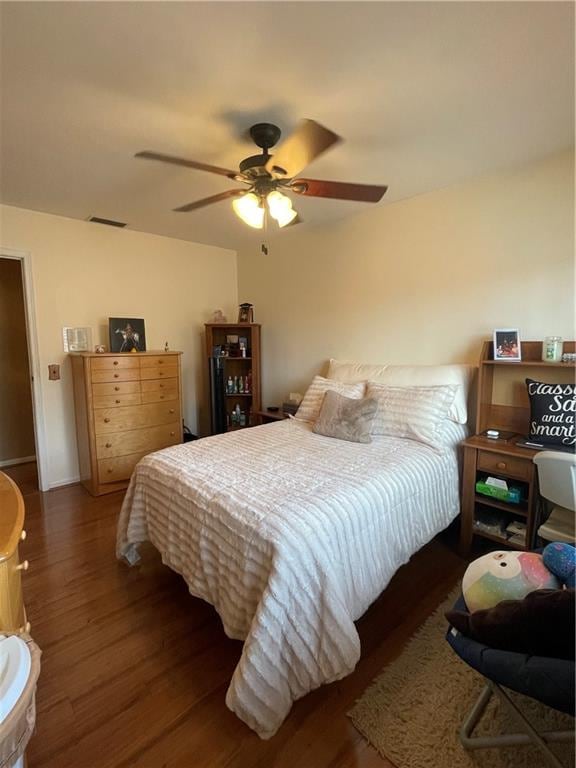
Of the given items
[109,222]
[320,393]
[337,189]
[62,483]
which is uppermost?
[109,222]

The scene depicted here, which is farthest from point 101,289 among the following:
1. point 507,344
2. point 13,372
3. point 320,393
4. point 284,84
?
point 507,344

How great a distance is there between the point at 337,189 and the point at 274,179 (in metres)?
0.32

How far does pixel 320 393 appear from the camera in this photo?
9.64 ft

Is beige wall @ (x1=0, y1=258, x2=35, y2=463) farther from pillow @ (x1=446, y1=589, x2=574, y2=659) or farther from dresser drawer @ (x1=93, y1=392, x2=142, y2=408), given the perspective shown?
pillow @ (x1=446, y1=589, x2=574, y2=659)

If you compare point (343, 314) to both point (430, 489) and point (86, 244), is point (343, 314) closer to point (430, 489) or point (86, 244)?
point (430, 489)

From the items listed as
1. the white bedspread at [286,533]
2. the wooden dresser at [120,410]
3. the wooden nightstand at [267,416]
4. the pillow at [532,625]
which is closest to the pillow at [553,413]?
the white bedspread at [286,533]

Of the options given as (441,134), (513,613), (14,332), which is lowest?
(513,613)

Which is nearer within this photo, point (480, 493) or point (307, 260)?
point (480, 493)

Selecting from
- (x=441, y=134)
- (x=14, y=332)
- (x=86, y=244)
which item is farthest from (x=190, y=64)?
(x=14, y=332)

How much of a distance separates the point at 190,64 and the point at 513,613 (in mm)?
2206

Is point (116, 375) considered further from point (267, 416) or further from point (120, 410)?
point (267, 416)

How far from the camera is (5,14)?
3.94 ft

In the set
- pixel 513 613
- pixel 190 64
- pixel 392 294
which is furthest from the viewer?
pixel 392 294

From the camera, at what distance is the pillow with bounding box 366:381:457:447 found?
2285mm
